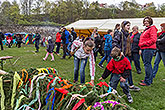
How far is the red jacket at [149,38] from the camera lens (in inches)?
160

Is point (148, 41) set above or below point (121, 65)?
above

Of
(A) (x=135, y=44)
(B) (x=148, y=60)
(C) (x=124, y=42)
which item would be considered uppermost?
(C) (x=124, y=42)

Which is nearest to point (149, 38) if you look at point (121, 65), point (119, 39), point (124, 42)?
point (124, 42)

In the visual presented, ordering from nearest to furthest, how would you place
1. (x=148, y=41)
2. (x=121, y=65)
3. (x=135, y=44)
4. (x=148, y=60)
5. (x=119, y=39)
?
(x=121, y=65) → (x=119, y=39) → (x=148, y=41) → (x=148, y=60) → (x=135, y=44)

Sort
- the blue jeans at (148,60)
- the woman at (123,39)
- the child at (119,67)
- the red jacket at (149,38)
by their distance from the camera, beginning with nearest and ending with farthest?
1. the child at (119,67)
2. the woman at (123,39)
3. the red jacket at (149,38)
4. the blue jeans at (148,60)

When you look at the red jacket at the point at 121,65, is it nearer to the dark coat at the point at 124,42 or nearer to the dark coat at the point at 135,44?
the dark coat at the point at 124,42

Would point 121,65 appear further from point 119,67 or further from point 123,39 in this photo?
point 123,39

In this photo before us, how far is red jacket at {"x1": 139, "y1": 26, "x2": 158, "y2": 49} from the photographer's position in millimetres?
4066

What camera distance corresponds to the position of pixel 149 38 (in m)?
4.18

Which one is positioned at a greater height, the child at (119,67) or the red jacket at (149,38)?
the red jacket at (149,38)

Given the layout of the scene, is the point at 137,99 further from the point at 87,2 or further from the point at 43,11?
the point at 87,2

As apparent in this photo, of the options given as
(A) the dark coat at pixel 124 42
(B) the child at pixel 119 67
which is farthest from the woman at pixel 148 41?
(B) the child at pixel 119 67

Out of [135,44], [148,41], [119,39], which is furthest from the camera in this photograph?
[135,44]

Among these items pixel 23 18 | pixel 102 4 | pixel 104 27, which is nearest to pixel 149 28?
pixel 104 27
